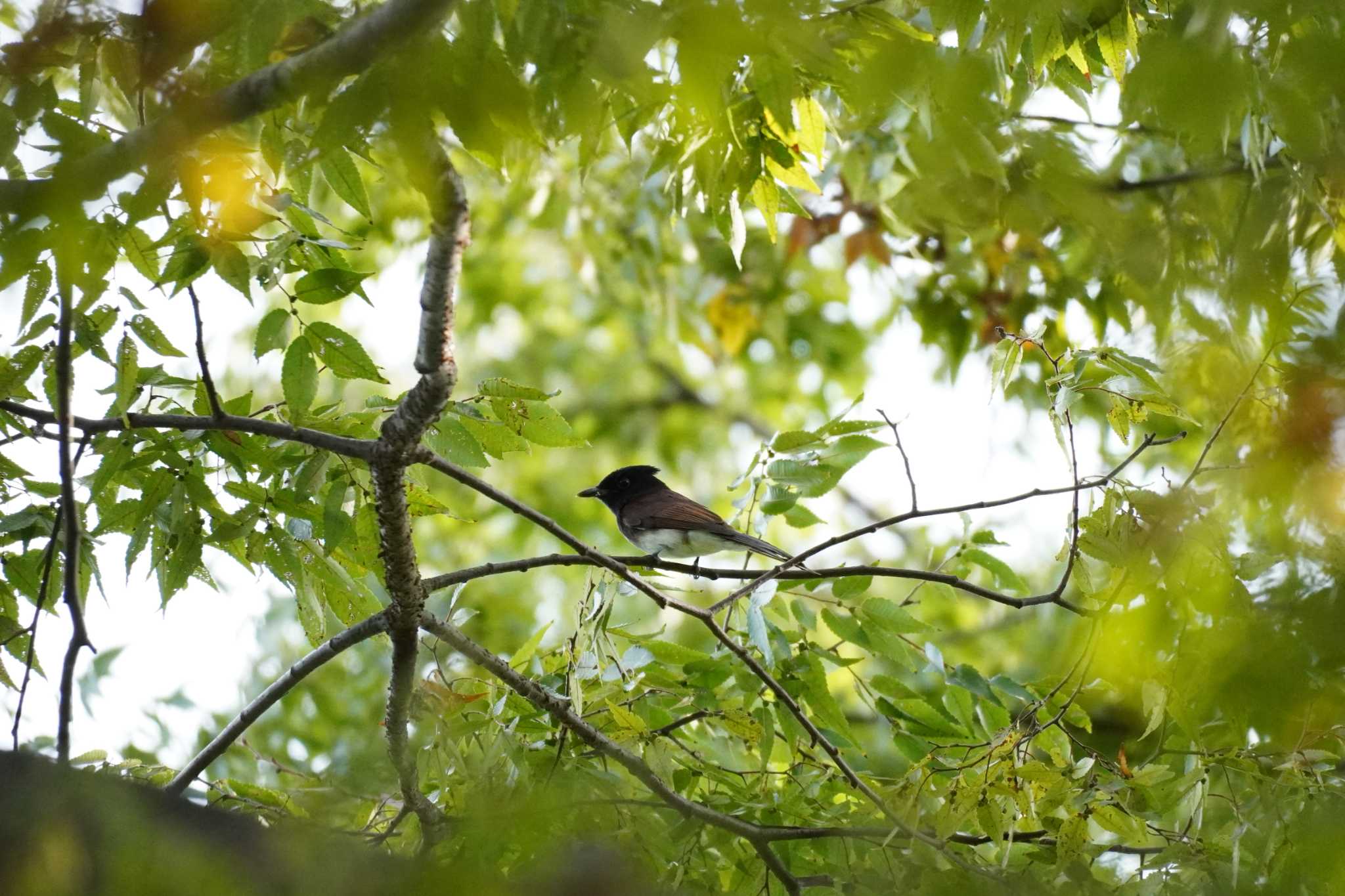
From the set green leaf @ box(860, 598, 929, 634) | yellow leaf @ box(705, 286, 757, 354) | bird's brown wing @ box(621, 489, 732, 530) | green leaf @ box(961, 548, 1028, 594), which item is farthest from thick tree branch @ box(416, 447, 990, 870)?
yellow leaf @ box(705, 286, 757, 354)

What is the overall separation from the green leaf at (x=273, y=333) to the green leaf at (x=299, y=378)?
0.03 m

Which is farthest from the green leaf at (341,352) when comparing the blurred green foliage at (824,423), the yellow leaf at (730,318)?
the yellow leaf at (730,318)

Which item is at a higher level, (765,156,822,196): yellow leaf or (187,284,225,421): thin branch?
(765,156,822,196): yellow leaf

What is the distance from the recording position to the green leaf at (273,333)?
294cm

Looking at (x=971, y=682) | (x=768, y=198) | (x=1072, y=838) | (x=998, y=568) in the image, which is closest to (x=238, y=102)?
(x=768, y=198)

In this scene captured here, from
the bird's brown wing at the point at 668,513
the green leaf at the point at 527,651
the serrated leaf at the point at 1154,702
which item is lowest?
the serrated leaf at the point at 1154,702

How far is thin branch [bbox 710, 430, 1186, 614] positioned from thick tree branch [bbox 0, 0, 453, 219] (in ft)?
5.87

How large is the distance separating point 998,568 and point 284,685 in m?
2.43

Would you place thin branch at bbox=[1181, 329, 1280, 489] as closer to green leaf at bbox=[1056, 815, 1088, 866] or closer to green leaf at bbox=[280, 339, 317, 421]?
green leaf at bbox=[1056, 815, 1088, 866]

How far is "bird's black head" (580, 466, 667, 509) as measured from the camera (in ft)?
25.8

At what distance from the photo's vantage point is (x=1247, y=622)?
4.83 feet

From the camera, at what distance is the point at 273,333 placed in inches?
116

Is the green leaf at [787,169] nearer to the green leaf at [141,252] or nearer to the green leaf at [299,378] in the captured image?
the green leaf at [299,378]

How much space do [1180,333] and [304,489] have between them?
2312mm
